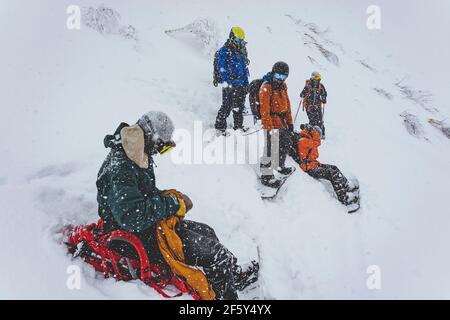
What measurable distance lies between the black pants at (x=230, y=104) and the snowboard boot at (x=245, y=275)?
3.34 m

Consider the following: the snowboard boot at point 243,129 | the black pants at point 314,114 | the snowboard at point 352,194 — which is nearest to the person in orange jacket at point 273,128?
the snowboard at point 352,194

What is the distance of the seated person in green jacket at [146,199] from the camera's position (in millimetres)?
2666

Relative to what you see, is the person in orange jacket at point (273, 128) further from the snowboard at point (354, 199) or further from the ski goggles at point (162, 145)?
the ski goggles at point (162, 145)

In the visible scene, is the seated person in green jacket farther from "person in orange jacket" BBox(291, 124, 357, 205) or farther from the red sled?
"person in orange jacket" BBox(291, 124, 357, 205)

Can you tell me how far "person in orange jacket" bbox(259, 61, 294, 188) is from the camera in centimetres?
539

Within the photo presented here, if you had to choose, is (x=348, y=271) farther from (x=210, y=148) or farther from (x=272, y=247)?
(x=210, y=148)

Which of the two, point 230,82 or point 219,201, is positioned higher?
point 230,82

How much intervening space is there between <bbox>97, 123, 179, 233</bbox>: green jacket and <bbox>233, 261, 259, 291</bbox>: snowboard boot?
93cm

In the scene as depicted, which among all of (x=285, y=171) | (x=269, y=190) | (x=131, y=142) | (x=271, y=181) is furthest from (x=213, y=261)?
(x=285, y=171)

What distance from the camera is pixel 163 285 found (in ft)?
10.0

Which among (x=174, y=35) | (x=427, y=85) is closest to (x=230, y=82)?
(x=174, y=35)

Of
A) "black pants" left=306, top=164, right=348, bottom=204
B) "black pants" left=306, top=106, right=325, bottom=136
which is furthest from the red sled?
"black pants" left=306, top=106, right=325, bottom=136

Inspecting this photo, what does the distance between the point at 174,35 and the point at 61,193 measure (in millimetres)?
7268
